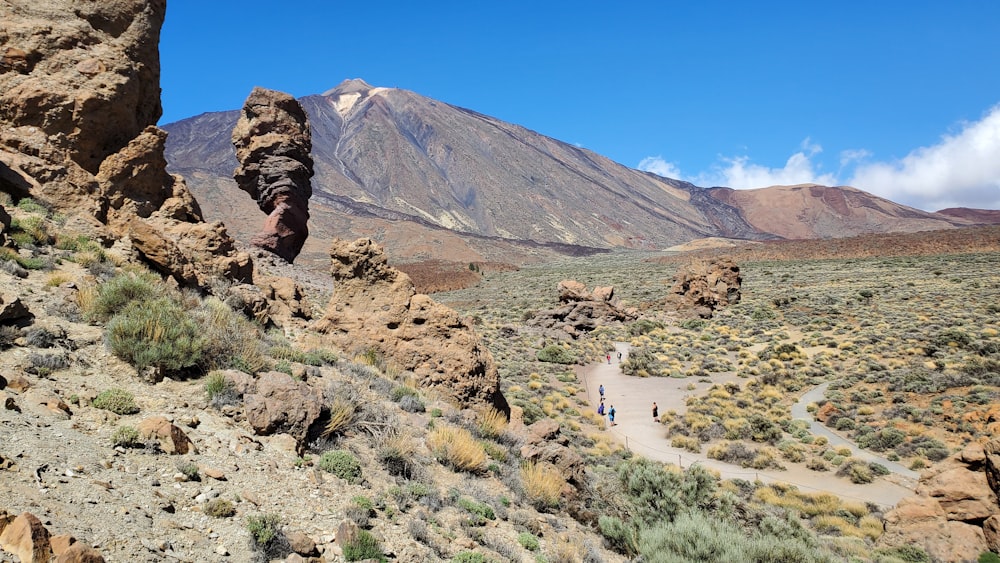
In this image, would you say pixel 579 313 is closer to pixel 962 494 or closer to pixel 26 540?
pixel 962 494

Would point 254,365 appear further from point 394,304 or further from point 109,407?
point 394,304

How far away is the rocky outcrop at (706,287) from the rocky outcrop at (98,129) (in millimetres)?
33403

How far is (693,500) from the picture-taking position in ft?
24.0

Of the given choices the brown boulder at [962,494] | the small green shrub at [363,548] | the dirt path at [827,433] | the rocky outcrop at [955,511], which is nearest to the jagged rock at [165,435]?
the small green shrub at [363,548]

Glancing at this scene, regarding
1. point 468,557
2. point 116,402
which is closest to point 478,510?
point 468,557

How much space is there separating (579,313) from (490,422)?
27.6 m

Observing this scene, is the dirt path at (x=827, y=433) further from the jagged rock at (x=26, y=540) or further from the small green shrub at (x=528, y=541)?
the jagged rock at (x=26, y=540)

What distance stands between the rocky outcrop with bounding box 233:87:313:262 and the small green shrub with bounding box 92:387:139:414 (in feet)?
73.5

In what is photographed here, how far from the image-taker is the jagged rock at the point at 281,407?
5438 mm

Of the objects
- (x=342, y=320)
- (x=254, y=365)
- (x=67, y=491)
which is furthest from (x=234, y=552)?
(x=342, y=320)

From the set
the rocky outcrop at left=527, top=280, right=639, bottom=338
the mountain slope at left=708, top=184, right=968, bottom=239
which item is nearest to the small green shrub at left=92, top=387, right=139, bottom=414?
the rocky outcrop at left=527, top=280, right=639, bottom=338

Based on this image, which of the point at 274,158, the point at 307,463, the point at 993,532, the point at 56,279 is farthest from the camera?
the point at 274,158

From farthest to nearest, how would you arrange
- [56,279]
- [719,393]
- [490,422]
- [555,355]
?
[555,355]
[719,393]
[490,422]
[56,279]

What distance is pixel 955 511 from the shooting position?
8.54 metres
